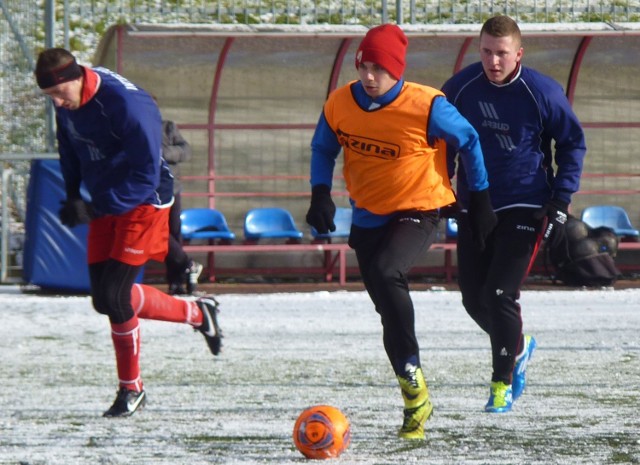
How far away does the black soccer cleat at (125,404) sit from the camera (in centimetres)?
660

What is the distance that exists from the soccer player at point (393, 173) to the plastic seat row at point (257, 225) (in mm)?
8200

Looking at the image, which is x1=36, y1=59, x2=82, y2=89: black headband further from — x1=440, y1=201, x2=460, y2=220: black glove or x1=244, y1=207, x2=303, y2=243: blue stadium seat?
x1=244, y1=207, x2=303, y2=243: blue stadium seat

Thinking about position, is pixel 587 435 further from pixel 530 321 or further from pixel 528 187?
pixel 530 321

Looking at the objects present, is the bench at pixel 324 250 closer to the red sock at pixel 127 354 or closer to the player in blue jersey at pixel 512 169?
the red sock at pixel 127 354

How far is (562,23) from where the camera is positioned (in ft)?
46.4

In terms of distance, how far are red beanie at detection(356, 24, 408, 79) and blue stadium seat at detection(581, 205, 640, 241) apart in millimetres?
9507

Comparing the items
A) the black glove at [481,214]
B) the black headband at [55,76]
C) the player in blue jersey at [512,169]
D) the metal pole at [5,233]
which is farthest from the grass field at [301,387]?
the metal pole at [5,233]

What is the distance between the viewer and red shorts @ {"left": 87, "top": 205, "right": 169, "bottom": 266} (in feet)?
22.4

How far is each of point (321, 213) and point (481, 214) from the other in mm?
742

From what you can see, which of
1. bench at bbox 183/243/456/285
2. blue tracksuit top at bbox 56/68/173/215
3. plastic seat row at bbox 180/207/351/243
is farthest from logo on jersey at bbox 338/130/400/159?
plastic seat row at bbox 180/207/351/243

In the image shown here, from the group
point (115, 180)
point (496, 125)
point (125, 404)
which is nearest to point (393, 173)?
point (496, 125)

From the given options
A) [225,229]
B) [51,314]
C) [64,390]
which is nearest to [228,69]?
[225,229]

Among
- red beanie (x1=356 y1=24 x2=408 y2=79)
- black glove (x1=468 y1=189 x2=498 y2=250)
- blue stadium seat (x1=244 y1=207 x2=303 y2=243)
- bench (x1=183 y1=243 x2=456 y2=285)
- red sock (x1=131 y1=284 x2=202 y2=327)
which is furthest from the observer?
blue stadium seat (x1=244 y1=207 x2=303 y2=243)

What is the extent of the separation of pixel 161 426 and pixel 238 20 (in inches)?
373
